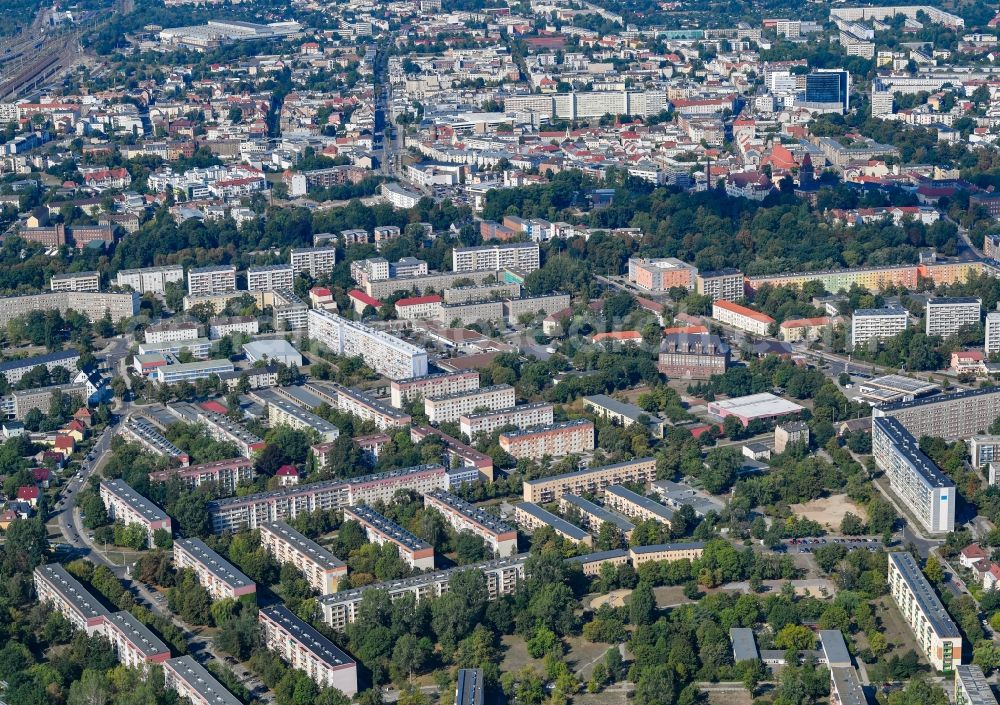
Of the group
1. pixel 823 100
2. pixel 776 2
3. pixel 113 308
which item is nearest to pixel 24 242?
pixel 113 308

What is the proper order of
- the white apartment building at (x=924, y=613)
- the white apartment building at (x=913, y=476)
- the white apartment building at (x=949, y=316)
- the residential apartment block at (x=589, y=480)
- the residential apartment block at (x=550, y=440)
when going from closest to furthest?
the white apartment building at (x=924, y=613), the white apartment building at (x=913, y=476), the residential apartment block at (x=589, y=480), the residential apartment block at (x=550, y=440), the white apartment building at (x=949, y=316)

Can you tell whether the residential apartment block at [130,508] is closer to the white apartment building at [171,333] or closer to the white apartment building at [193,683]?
the white apartment building at [193,683]

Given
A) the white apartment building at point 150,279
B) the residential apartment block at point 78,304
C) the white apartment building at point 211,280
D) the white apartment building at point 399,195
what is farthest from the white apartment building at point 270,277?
the white apartment building at point 399,195

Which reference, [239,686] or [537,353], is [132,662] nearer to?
[239,686]

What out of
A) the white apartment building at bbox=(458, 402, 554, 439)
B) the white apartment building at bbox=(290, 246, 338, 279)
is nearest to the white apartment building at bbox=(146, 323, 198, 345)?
the white apartment building at bbox=(290, 246, 338, 279)

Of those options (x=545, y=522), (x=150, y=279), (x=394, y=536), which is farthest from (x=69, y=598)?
(x=150, y=279)

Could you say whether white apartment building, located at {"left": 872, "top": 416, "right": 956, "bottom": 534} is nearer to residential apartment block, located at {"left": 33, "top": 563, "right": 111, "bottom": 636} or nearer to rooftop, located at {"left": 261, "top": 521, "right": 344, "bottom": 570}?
rooftop, located at {"left": 261, "top": 521, "right": 344, "bottom": 570}

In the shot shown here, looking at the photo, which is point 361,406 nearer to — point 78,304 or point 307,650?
point 307,650
